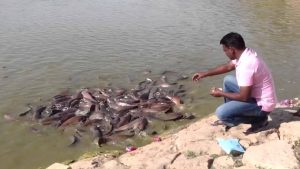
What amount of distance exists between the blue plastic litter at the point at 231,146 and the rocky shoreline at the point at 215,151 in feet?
0.25

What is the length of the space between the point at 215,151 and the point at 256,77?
55.1 inches

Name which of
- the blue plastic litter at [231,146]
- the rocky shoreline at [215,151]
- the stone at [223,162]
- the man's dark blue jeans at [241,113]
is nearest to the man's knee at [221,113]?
the man's dark blue jeans at [241,113]

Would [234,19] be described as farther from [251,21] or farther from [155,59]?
[155,59]

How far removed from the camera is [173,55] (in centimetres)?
1468

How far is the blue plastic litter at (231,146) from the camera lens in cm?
672

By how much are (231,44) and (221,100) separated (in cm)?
429

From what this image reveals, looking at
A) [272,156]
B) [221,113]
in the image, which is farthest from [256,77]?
[272,156]

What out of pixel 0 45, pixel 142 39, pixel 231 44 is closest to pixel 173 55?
pixel 142 39

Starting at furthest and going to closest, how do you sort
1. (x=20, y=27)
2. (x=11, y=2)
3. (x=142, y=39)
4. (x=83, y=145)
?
(x=11, y=2)
(x=20, y=27)
(x=142, y=39)
(x=83, y=145)

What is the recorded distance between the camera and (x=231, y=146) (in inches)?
269

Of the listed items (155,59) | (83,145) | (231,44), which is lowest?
(83,145)

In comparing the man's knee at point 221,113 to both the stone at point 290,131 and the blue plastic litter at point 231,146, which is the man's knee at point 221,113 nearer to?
the blue plastic litter at point 231,146

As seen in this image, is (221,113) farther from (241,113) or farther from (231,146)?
(231,146)

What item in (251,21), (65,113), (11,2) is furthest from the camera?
(11,2)
